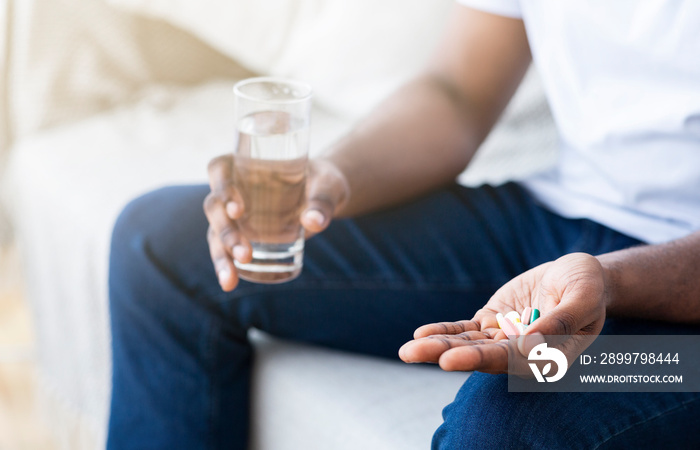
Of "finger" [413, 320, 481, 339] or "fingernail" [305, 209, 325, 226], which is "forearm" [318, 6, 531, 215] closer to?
"fingernail" [305, 209, 325, 226]

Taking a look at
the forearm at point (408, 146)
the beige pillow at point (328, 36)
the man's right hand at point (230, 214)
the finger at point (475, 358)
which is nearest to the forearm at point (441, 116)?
the forearm at point (408, 146)

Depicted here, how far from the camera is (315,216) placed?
80 centimetres

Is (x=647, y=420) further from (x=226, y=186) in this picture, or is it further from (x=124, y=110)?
(x=124, y=110)

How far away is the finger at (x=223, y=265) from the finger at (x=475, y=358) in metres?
0.34

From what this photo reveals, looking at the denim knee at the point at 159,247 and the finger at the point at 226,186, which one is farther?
the denim knee at the point at 159,247

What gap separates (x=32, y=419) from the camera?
1473 mm

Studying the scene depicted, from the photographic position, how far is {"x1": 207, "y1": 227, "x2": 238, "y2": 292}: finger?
31.6 inches

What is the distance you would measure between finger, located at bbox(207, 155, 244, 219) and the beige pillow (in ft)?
1.97

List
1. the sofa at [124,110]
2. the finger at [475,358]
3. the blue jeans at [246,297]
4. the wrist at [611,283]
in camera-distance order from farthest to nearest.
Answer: the sofa at [124,110], the blue jeans at [246,297], the wrist at [611,283], the finger at [475,358]

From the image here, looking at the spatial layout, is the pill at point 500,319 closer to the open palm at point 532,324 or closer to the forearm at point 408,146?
the open palm at point 532,324

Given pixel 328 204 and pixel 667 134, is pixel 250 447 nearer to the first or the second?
pixel 328 204

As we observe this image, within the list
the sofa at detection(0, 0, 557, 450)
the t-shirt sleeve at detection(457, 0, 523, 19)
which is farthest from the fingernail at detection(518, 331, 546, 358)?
the sofa at detection(0, 0, 557, 450)

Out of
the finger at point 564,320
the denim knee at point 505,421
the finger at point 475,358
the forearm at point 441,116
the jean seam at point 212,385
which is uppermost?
the forearm at point 441,116

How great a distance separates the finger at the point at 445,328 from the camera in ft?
1.91
